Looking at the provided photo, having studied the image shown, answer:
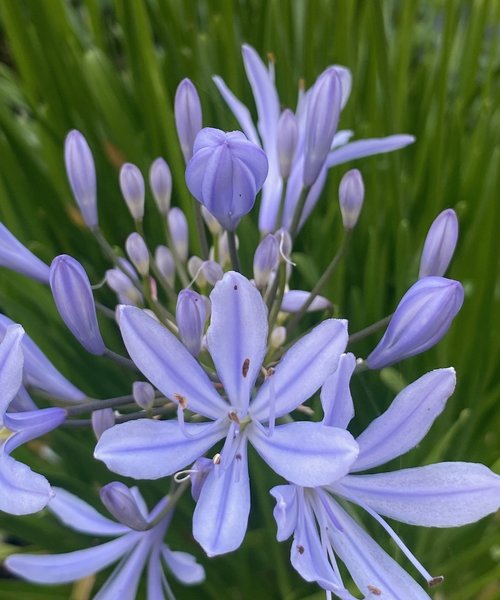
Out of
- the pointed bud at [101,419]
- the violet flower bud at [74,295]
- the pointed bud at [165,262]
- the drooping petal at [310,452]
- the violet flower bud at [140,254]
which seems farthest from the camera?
the pointed bud at [165,262]

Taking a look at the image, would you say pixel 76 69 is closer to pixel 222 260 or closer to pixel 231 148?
pixel 222 260

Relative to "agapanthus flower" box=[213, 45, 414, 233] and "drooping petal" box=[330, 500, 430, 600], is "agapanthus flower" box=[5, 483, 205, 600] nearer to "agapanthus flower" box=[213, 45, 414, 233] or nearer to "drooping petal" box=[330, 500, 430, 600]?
"drooping petal" box=[330, 500, 430, 600]

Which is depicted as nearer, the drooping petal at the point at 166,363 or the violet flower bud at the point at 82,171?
the drooping petal at the point at 166,363

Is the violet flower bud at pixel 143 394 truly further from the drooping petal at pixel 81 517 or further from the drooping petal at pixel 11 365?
the drooping petal at pixel 81 517

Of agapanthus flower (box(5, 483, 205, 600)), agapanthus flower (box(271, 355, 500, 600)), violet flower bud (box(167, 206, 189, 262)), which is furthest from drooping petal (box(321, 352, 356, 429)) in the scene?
violet flower bud (box(167, 206, 189, 262))

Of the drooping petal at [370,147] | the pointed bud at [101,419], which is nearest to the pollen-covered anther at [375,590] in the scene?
the pointed bud at [101,419]
